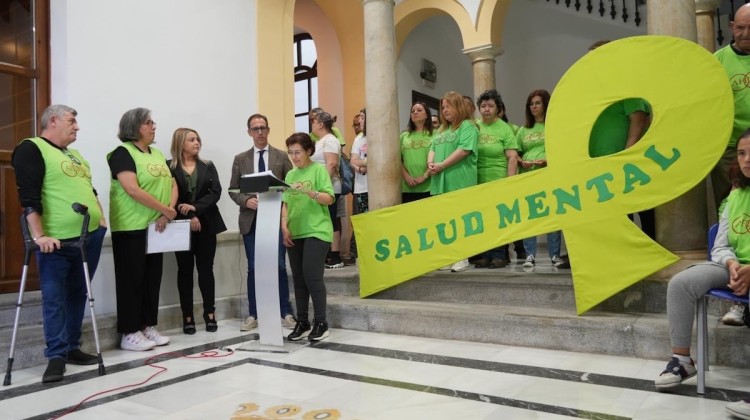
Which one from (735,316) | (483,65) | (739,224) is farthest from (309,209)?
(483,65)

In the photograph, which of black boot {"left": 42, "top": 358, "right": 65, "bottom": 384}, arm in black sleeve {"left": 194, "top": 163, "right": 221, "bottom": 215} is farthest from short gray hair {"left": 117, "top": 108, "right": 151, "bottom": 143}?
black boot {"left": 42, "top": 358, "right": 65, "bottom": 384}

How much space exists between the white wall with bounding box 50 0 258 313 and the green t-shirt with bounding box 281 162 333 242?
1.59m

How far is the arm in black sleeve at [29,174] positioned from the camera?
127 inches

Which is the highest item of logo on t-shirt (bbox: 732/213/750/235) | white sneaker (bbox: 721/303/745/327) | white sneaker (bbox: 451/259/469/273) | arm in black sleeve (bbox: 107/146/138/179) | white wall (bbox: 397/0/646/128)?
white wall (bbox: 397/0/646/128)

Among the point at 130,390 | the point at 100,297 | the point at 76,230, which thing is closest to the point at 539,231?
the point at 130,390

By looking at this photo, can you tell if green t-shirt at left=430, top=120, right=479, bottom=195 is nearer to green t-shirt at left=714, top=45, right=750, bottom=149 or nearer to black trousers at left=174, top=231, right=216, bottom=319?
green t-shirt at left=714, top=45, right=750, bottom=149

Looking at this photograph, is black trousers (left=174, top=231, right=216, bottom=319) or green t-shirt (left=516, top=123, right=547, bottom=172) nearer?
black trousers (left=174, top=231, right=216, bottom=319)

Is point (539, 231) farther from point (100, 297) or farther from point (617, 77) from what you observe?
point (100, 297)

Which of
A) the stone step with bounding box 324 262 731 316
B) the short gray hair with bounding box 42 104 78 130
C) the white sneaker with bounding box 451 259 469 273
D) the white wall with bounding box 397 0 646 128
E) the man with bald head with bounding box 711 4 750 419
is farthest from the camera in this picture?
the white wall with bounding box 397 0 646 128

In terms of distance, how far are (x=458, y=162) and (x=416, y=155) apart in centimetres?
55

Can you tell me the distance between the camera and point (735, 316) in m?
3.05

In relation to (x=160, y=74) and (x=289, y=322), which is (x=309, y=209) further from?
(x=160, y=74)

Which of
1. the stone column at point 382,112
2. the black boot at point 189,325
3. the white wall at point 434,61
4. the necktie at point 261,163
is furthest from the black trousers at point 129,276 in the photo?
the white wall at point 434,61

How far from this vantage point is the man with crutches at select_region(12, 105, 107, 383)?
325 cm
